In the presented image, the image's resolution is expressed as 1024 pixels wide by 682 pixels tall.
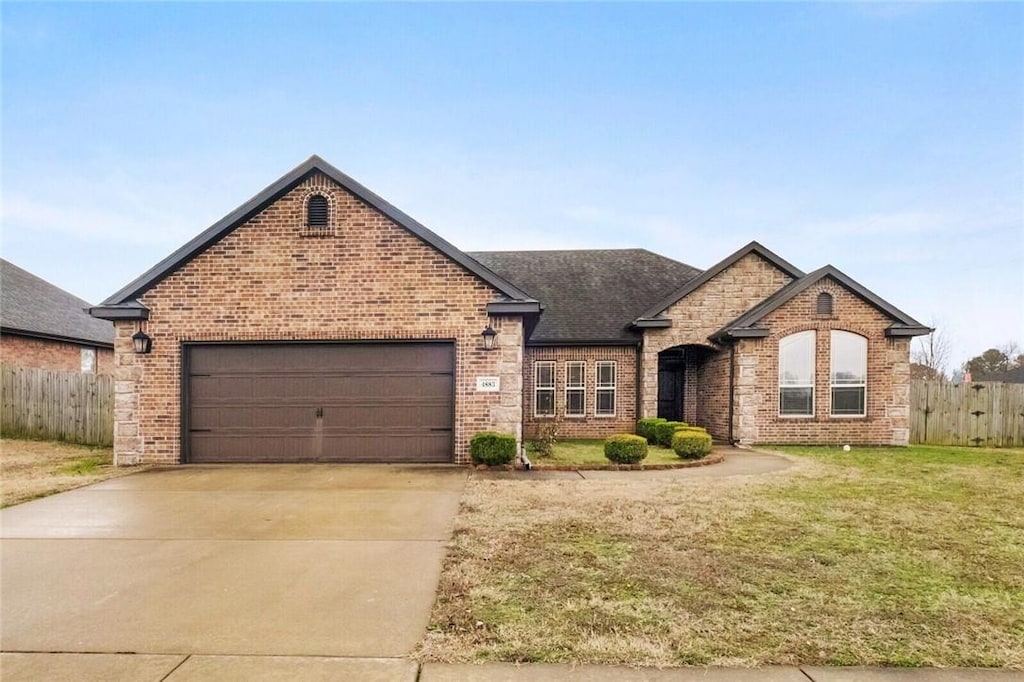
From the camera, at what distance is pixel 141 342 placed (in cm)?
1011

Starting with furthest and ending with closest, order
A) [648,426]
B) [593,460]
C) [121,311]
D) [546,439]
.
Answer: [648,426]
[546,439]
[593,460]
[121,311]

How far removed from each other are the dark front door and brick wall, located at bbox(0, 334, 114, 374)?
2293 centimetres

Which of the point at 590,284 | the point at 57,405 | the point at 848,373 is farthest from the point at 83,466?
the point at 848,373

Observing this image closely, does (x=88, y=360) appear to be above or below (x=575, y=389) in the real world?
above

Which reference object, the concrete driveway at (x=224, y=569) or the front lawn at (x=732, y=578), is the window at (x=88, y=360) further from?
the front lawn at (x=732, y=578)

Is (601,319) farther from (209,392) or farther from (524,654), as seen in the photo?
(524,654)

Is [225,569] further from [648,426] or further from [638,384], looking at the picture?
[638,384]

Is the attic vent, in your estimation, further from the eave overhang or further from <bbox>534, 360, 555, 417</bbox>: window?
the eave overhang

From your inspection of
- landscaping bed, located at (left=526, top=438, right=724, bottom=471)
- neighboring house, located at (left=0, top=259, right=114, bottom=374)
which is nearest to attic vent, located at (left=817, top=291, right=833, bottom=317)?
landscaping bed, located at (left=526, top=438, right=724, bottom=471)

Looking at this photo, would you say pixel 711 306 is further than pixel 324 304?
Yes

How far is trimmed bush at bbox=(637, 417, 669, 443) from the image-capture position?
47.8ft

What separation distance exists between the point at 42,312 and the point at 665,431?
24.4 meters

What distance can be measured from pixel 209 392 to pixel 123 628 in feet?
26.0

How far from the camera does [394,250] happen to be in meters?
10.4
